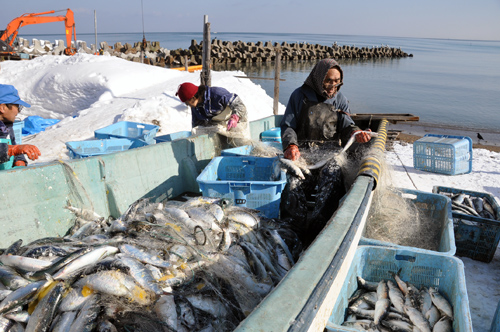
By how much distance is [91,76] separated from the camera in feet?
47.5

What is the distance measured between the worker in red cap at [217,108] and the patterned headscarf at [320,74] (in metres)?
1.56

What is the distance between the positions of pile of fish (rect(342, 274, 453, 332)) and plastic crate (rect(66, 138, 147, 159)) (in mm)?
5061

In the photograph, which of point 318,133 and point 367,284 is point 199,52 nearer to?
point 318,133

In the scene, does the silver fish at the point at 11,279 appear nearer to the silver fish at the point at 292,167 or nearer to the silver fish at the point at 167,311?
the silver fish at the point at 167,311

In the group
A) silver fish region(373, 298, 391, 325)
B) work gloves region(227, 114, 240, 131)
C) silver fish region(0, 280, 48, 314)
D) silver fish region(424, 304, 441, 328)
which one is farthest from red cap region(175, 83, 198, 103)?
silver fish region(424, 304, 441, 328)

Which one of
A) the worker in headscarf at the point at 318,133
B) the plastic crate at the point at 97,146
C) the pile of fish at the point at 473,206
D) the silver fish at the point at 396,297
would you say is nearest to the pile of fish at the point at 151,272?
the worker in headscarf at the point at 318,133

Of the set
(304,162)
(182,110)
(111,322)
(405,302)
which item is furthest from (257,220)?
(182,110)

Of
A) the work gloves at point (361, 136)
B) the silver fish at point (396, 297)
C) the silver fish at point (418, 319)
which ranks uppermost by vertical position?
the work gloves at point (361, 136)

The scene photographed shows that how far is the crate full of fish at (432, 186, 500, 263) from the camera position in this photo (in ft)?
14.8

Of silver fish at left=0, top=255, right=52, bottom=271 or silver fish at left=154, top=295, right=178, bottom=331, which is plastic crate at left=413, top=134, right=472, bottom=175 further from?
silver fish at left=0, top=255, right=52, bottom=271

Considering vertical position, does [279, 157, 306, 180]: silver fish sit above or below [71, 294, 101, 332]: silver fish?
above

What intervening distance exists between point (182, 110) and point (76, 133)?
3.18 meters

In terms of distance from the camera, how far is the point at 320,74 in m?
4.84

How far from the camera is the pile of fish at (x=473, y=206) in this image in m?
4.75
